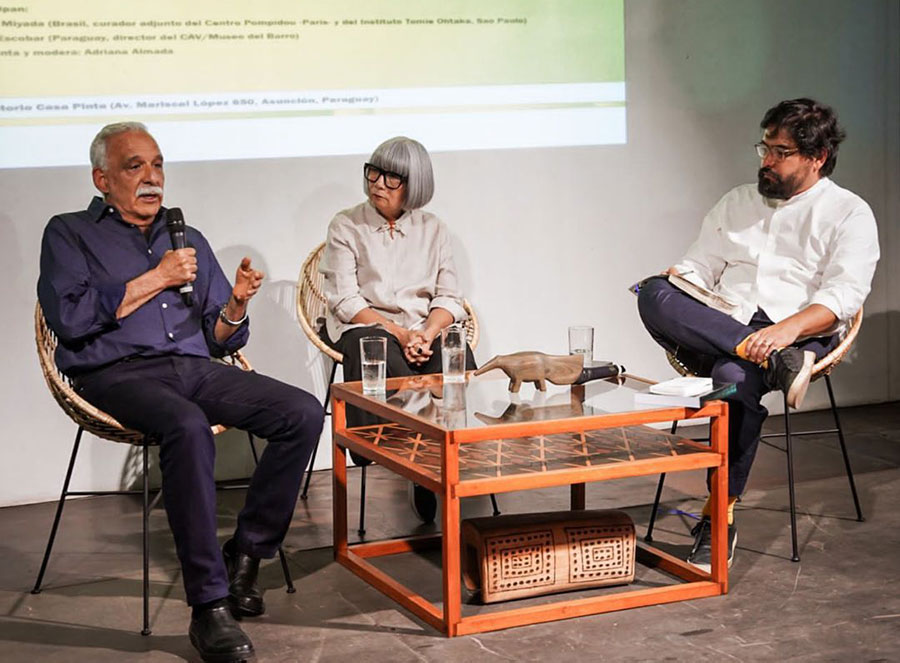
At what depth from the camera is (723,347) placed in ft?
12.0

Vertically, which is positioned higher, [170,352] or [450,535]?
[170,352]

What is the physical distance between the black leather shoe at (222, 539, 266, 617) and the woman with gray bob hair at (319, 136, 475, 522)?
36.7 inches

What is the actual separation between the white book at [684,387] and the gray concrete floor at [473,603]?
0.51 meters

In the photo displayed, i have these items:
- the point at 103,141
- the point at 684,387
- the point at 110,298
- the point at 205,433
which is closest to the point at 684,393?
the point at 684,387

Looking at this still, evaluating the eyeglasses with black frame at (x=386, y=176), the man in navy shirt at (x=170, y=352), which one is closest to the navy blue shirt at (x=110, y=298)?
the man in navy shirt at (x=170, y=352)

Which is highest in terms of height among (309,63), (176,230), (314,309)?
(309,63)

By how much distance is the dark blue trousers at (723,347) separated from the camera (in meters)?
3.56

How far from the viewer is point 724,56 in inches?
207

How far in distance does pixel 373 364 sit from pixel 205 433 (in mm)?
574

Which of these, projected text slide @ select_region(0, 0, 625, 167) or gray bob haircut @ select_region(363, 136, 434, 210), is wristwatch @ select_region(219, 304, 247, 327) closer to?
gray bob haircut @ select_region(363, 136, 434, 210)

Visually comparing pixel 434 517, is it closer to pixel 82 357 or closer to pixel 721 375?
pixel 721 375

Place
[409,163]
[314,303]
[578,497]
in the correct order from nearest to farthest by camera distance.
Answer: [578,497]
[409,163]
[314,303]

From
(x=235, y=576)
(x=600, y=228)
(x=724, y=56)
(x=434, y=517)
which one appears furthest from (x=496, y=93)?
(x=235, y=576)

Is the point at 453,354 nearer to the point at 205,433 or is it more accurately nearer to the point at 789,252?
the point at 205,433
